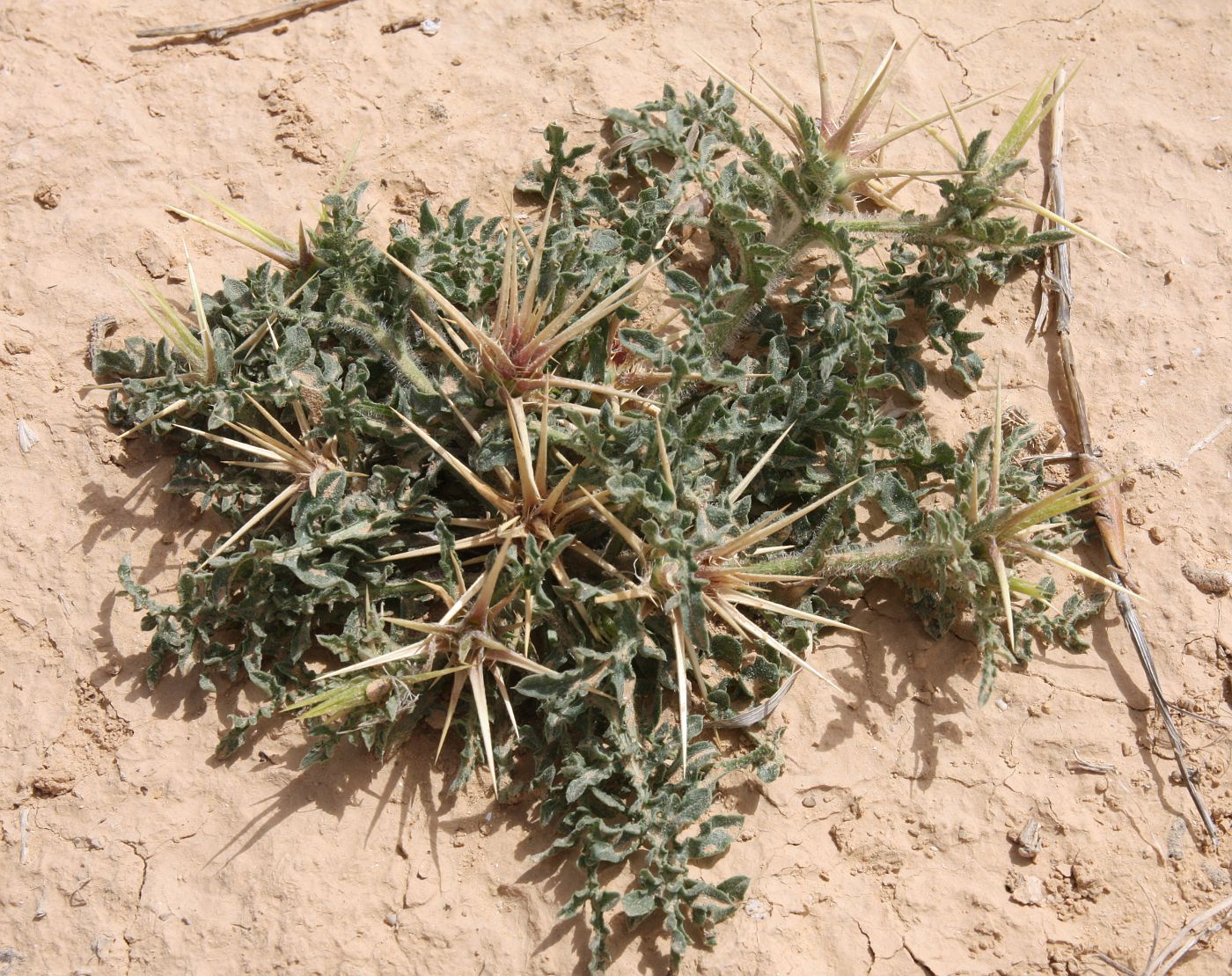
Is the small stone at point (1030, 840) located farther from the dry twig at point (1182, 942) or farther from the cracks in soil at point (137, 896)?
the cracks in soil at point (137, 896)

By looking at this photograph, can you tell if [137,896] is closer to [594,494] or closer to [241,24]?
[594,494]

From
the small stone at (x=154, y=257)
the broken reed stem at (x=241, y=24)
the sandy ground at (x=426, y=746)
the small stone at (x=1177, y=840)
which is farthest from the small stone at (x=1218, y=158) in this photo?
the small stone at (x=154, y=257)

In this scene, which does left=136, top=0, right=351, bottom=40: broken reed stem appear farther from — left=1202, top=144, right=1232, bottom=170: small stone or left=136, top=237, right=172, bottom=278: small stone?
left=1202, top=144, right=1232, bottom=170: small stone

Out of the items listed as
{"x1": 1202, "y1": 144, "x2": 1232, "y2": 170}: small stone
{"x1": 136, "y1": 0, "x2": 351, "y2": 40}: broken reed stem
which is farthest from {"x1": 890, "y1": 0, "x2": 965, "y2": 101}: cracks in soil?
{"x1": 136, "y1": 0, "x2": 351, "y2": 40}: broken reed stem

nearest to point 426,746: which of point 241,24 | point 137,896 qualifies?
point 137,896

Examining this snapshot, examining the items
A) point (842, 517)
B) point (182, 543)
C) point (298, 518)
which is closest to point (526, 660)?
point (298, 518)
